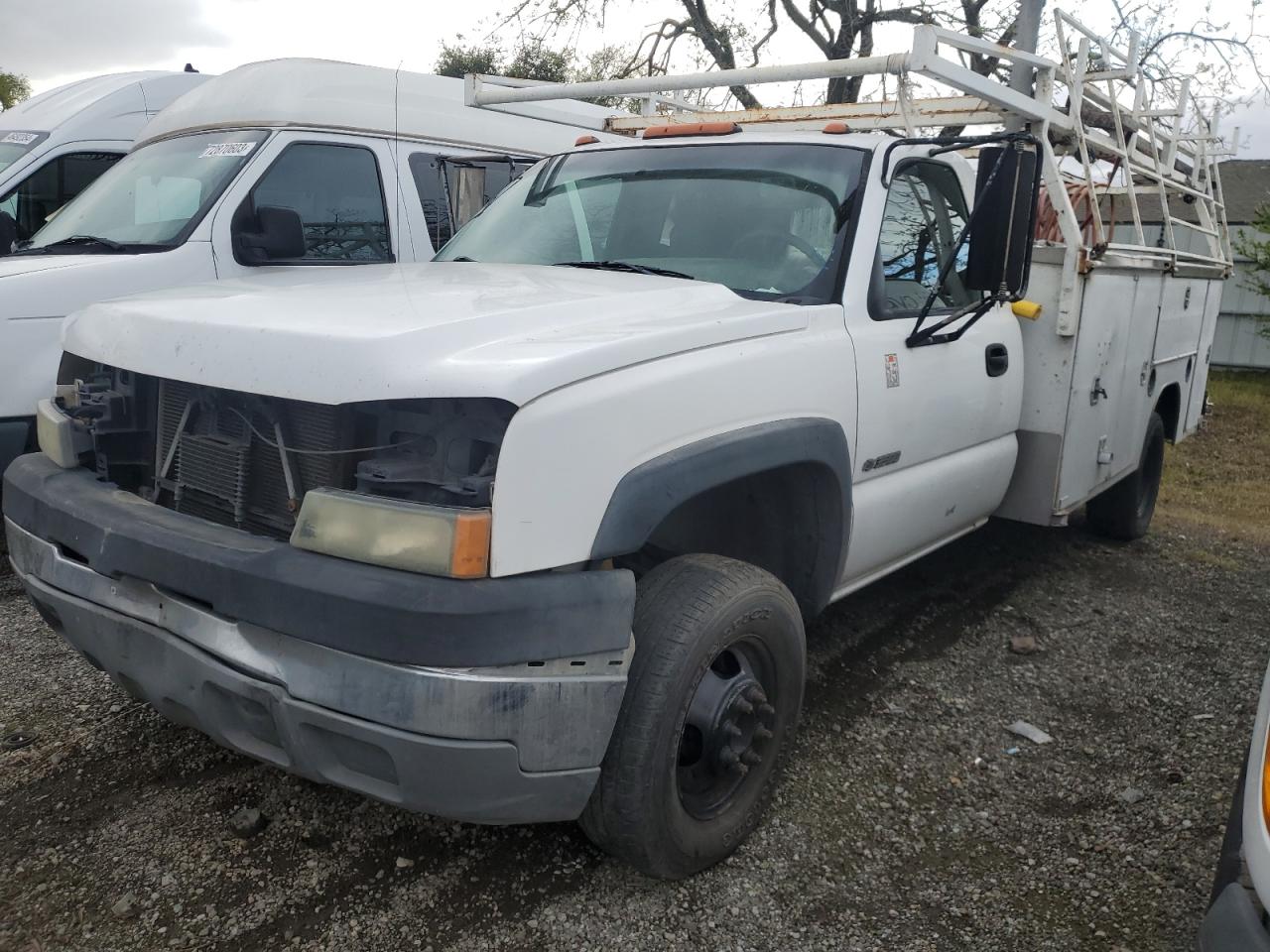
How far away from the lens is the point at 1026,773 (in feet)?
11.7

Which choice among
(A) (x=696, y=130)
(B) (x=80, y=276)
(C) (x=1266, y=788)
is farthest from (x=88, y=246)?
(C) (x=1266, y=788)

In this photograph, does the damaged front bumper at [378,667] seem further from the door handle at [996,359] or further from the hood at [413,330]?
the door handle at [996,359]

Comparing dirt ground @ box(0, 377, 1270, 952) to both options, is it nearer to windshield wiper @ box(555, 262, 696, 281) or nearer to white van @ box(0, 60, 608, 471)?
white van @ box(0, 60, 608, 471)

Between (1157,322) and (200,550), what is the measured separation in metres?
4.98

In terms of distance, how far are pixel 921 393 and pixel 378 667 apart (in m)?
2.22

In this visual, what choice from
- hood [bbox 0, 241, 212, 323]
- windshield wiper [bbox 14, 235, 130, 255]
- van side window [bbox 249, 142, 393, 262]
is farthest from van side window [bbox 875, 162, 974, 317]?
windshield wiper [bbox 14, 235, 130, 255]

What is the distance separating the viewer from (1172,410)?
6.39 meters

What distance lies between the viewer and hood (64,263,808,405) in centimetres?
228

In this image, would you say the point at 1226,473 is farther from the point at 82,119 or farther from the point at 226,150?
the point at 82,119

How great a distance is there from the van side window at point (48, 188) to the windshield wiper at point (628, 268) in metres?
5.37

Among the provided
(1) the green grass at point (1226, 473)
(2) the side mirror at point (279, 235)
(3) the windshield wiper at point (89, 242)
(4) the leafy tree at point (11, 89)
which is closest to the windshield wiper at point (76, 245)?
(3) the windshield wiper at point (89, 242)

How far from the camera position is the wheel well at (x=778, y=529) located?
3215 mm

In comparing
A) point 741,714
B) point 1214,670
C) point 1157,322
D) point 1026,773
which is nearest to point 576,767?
point 741,714

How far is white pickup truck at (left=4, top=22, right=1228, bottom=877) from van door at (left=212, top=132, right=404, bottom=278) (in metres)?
2.00
